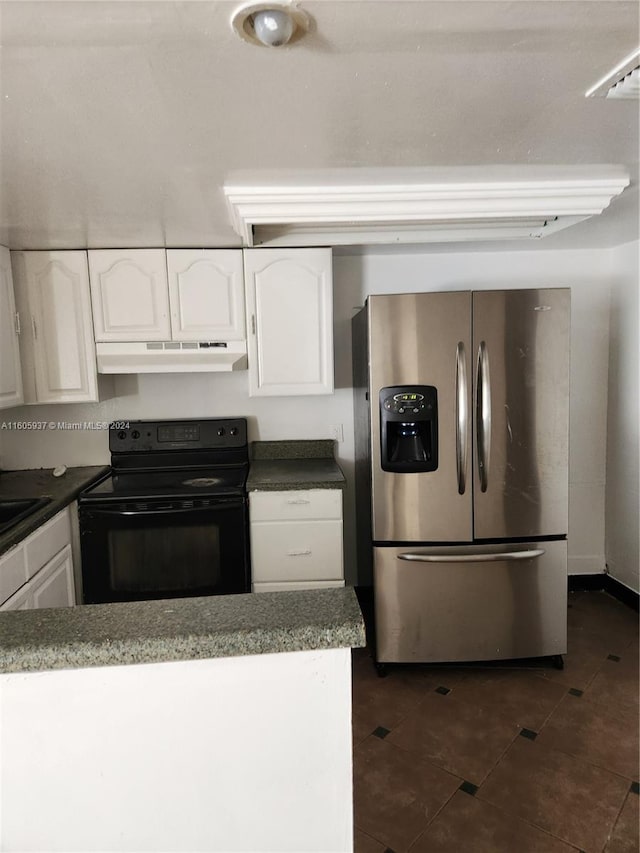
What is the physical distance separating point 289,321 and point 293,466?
0.80m

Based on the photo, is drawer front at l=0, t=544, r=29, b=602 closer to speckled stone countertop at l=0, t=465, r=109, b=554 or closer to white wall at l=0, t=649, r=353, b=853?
speckled stone countertop at l=0, t=465, r=109, b=554

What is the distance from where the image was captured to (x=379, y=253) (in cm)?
298

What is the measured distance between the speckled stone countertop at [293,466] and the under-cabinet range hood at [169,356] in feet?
1.90

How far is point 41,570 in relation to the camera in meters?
2.19

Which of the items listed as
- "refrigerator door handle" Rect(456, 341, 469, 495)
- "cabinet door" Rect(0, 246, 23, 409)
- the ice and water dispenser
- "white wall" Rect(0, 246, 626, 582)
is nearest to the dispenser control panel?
the ice and water dispenser

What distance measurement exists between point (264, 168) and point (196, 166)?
8.2 inches

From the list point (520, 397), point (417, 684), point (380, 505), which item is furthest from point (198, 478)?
point (520, 397)

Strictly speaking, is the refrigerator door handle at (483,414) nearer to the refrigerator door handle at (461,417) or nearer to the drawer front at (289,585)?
the refrigerator door handle at (461,417)

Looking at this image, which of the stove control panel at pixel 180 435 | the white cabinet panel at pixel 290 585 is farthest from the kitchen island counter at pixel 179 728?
the stove control panel at pixel 180 435

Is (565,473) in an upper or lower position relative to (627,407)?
A: lower

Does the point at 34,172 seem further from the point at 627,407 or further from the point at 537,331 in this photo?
the point at 627,407

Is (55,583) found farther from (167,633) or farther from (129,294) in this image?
(167,633)

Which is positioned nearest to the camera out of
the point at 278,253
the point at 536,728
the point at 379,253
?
the point at 536,728

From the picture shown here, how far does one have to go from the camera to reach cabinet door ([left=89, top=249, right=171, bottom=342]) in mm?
2670
